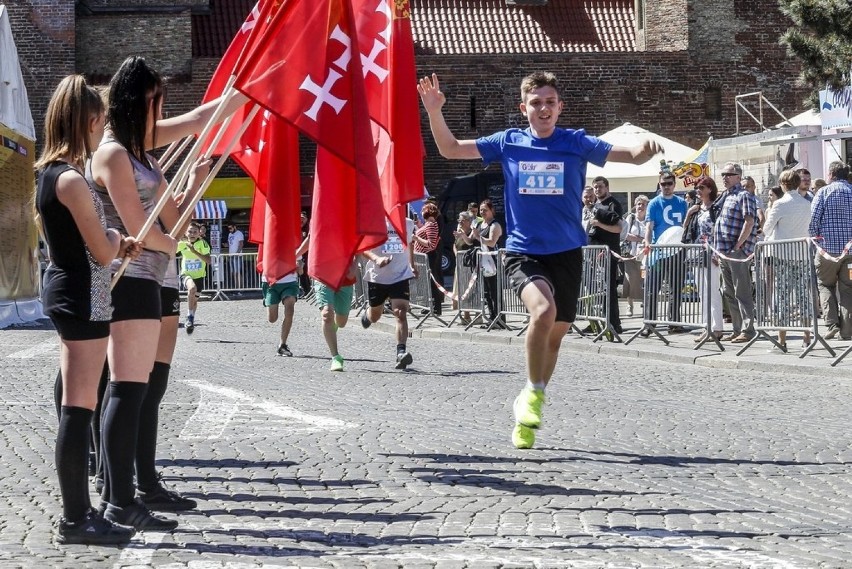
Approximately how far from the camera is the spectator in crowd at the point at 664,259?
1683 cm

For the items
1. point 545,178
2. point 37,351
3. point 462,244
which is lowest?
point 37,351

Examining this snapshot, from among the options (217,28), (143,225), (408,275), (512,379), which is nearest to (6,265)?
(408,275)

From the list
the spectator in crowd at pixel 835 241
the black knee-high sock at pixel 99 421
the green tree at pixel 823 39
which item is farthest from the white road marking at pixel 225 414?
the green tree at pixel 823 39

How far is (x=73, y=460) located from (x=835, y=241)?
11462 mm

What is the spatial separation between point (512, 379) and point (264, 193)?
589 cm

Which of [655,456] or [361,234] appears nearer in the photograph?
[361,234]

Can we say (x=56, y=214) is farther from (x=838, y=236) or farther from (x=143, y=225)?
(x=838, y=236)

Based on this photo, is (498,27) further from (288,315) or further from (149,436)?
(149,436)

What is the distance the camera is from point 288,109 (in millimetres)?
7090

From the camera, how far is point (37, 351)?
57.6 feet

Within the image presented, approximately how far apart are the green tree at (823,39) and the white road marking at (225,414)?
18.8 m

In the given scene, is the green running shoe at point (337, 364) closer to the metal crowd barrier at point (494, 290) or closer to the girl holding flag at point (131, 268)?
the metal crowd barrier at point (494, 290)

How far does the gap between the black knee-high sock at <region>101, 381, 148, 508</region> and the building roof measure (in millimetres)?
42506

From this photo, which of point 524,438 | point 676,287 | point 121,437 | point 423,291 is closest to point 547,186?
point 524,438
